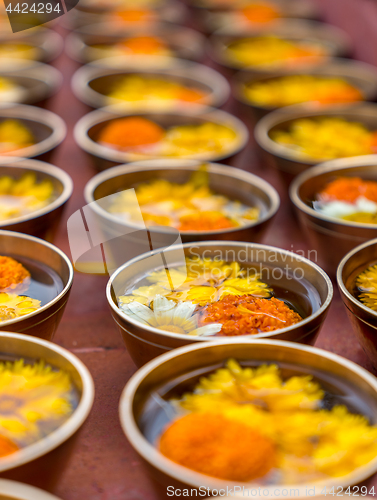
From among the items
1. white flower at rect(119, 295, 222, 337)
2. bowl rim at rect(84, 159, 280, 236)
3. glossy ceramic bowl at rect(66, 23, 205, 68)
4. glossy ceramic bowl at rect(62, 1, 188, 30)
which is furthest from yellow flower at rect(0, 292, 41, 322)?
glossy ceramic bowl at rect(62, 1, 188, 30)

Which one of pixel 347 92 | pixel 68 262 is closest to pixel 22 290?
pixel 68 262

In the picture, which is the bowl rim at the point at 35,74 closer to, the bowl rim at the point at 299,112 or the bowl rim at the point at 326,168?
the bowl rim at the point at 299,112

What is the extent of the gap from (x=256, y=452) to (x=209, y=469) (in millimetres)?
47

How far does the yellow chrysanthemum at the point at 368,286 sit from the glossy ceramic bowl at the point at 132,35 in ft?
4.08

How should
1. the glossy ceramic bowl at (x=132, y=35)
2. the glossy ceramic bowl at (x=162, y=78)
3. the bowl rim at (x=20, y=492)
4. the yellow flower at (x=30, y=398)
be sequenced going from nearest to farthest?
the bowl rim at (x=20, y=492)
the yellow flower at (x=30, y=398)
the glossy ceramic bowl at (x=162, y=78)
the glossy ceramic bowl at (x=132, y=35)

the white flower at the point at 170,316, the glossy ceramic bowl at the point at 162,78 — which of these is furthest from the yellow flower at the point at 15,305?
the glossy ceramic bowl at the point at 162,78

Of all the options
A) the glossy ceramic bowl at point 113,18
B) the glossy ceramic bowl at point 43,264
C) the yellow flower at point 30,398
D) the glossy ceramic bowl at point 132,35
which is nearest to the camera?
the yellow flower at point 30,398

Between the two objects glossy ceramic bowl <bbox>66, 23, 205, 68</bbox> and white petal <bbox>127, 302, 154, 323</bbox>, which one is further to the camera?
glossy ceramic bowl <bbox>66, 23, 205, 68</bbox>

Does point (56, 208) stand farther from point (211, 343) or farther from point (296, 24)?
point (296, 24)

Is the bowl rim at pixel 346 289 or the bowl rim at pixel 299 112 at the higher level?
the bowl rim at pixel 346 289

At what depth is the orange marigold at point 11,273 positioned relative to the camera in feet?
2.67

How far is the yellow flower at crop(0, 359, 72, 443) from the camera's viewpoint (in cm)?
58

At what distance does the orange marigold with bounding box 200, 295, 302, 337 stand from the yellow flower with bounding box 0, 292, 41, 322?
230 mm

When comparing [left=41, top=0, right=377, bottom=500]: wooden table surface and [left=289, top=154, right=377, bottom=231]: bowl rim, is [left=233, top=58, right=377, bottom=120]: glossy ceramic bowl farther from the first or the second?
[left=289, top=154, right=377, bottom=231]: bowl rim
